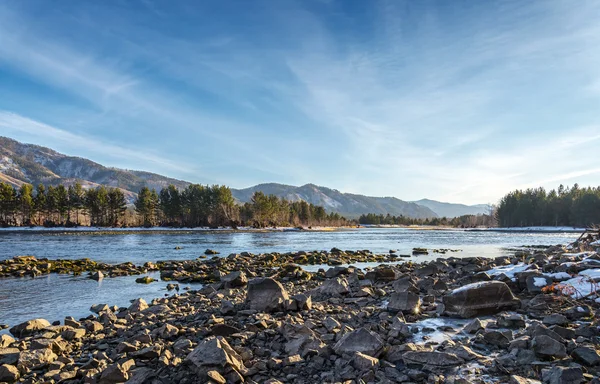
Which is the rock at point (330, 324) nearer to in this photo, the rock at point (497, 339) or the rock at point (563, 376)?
the rock at point (497, 339)

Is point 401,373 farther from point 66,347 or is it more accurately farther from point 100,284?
point 100,284

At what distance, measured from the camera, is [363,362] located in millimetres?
6875

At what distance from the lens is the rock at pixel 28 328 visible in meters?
10.9

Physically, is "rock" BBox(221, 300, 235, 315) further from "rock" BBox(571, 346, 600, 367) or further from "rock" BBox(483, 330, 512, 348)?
"rock" BBox(571, 346, 600, 367)

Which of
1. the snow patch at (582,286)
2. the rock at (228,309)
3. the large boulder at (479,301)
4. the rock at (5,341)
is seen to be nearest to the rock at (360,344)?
the large boulder at (479,301)

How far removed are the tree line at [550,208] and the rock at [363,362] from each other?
134 metres

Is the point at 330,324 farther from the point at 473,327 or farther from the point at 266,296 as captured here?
the point at 473,327

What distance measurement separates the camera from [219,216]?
126 metres

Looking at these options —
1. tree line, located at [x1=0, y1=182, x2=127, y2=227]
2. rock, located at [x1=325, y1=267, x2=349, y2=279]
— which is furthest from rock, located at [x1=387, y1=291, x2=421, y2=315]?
tree line, located at [x1=0, y1=182, x2=127, y2=227]

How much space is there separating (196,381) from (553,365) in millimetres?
6571

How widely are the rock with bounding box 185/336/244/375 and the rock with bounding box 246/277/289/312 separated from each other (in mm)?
4075

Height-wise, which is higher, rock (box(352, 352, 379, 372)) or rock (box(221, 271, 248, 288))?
rock (box(352, 352, 379, 372))

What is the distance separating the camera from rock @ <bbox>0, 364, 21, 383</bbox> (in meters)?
7.52

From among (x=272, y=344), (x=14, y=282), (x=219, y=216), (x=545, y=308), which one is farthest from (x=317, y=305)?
(x=219, y=216)
